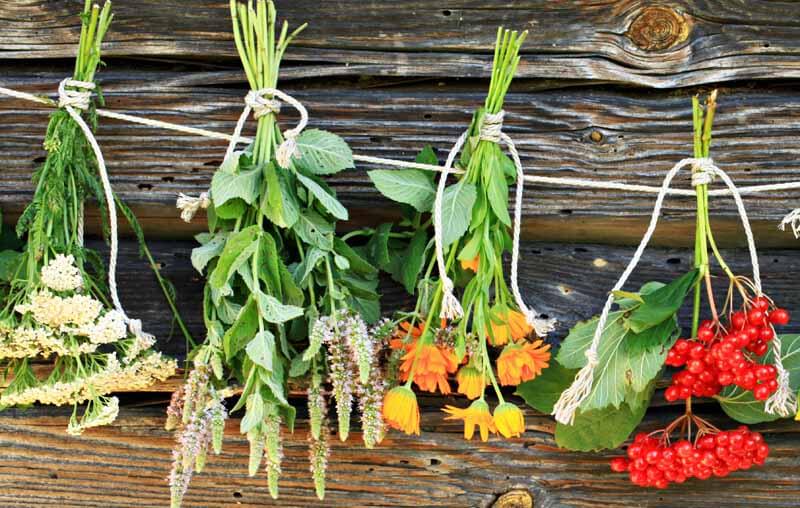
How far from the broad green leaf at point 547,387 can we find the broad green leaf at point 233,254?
48 cm

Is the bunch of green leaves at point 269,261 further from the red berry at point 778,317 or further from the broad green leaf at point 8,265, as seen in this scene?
the red berry at point 778,317

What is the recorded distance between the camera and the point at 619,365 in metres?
1.40

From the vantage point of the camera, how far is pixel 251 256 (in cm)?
136

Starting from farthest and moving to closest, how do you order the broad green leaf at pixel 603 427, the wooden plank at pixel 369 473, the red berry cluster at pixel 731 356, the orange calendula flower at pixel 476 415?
1. the wooden plank at pixel 369 473
2. the broad green leaf at pixel 603 427
3. the orange calendula flower at pixel 476 415
4. the red berry cluster at pixel 731 356

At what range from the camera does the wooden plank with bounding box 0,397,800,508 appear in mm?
1604

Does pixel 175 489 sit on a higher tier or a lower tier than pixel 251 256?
lower

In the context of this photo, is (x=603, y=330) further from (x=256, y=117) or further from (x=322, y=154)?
(x=256, y=117)

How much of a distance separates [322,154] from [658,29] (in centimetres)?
55

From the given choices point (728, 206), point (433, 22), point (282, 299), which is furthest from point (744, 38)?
point (282, 299)

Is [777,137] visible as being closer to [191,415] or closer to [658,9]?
[658,9]

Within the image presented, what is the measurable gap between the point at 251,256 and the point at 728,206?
0.73m

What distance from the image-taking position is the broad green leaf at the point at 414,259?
4.76ft

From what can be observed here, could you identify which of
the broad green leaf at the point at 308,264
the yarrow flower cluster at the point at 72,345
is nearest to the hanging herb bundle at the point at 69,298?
the yarrow flower cluster at the point at 72,345

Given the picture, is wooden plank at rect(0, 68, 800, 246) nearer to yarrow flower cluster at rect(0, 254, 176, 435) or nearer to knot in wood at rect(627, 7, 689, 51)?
knot in wood at rect(627, 7, 689, 51)
